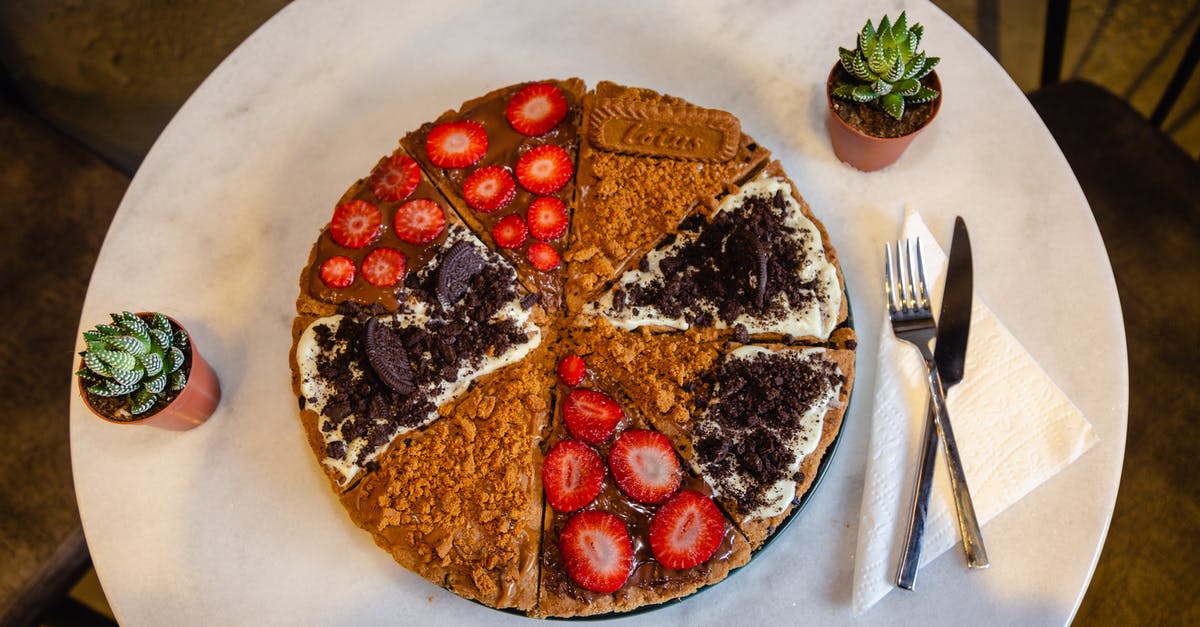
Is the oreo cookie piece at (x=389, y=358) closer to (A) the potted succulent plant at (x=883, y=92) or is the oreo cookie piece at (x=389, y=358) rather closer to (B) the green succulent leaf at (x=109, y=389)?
(B) the green succulent leaf at (x=109, y=389)

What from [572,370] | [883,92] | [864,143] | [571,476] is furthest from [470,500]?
[883,92]

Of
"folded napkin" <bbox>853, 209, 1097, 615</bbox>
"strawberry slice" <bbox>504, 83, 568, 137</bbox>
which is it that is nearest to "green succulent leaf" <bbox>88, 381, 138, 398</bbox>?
"strawberry slice" <bbox>504, 83, 568, 137</bbox>

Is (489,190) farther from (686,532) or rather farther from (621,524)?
(686,532)

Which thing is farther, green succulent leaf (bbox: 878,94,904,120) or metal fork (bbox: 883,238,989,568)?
green succulent leaf (bbox: 878,94,904,120)

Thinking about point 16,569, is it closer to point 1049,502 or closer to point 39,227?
point 39,227

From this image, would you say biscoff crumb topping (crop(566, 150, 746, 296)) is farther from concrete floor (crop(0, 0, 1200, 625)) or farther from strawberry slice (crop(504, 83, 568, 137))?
concrete floor (crop(0, 0, 1200, 625))
